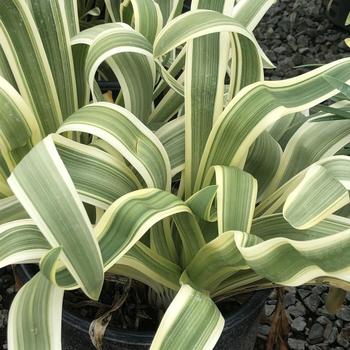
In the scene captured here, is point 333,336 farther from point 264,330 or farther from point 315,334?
point 264,330

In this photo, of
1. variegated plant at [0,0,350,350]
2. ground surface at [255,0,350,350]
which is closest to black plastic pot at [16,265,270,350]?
variegated plant at [0,0,350,350]

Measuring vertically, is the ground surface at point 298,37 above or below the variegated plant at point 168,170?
below

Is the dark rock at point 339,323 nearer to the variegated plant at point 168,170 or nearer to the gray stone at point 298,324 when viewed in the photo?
the gray stone at point 298,324

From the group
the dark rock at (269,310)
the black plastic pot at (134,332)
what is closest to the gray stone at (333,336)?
the dark rock at (269,310)

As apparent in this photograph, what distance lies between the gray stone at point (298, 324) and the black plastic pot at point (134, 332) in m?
0.34

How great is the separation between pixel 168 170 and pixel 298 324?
0.58 m

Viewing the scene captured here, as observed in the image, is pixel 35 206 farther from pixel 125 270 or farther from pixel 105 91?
pixel 105 91

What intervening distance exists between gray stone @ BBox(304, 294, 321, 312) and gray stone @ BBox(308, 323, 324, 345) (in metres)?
0.04

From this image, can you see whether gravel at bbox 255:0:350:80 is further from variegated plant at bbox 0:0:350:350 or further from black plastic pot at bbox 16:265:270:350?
black plastic pot at bbox 16:265:270:350

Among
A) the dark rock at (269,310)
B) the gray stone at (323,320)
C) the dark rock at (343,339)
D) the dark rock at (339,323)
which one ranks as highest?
the dark rock at (269,310)

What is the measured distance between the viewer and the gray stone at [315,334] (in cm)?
117

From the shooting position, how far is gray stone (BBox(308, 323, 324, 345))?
117cm

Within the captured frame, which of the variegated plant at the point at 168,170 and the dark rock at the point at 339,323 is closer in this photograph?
the variegated plant at the point at 168,170

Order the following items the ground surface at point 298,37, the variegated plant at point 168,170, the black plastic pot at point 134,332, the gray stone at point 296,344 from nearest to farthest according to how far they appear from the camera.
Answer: the variegated plant at point 168,170
the black plastic pot at point 134,332
the gray stone at point 296,344
the ground surface at point 298,37
